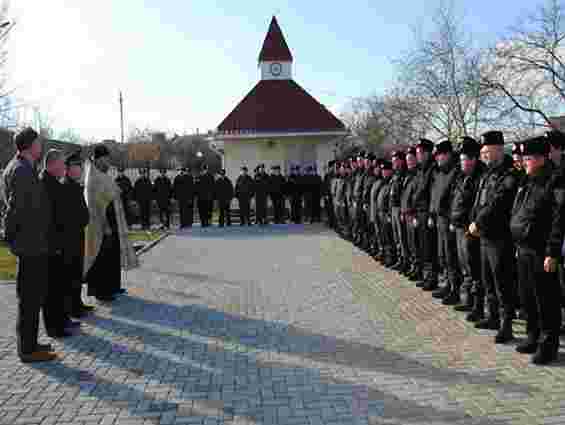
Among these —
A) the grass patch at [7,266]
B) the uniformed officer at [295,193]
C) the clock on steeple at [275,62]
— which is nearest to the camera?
the grass patch at [7,266]

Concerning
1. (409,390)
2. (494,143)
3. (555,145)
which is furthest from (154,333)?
(555,145)

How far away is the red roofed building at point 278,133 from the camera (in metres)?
24.2

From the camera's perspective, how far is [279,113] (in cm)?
2508

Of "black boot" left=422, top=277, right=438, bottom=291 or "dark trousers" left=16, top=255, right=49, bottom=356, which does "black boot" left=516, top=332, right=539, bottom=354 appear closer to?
"black boot" left=422, top=277, right=438, bottom=291

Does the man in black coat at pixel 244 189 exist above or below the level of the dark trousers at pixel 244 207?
above

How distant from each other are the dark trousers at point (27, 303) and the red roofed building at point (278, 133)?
18629 mm

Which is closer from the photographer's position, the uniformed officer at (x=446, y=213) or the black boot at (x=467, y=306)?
the black boot at (x=467, y=306)

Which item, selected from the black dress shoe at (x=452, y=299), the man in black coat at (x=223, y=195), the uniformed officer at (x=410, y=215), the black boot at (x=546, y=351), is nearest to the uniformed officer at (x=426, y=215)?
the uniformed officer at (x=410, y=215)

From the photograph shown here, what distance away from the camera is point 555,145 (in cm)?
626

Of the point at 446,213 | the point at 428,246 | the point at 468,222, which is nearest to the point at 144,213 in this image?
the point at 428,246

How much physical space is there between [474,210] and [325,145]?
19038mm

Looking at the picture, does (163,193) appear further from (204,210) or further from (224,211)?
(224,211)

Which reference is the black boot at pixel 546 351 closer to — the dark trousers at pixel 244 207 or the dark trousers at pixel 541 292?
the dark trousers at pixel 541 292

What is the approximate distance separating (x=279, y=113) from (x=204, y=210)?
23.6 feet
